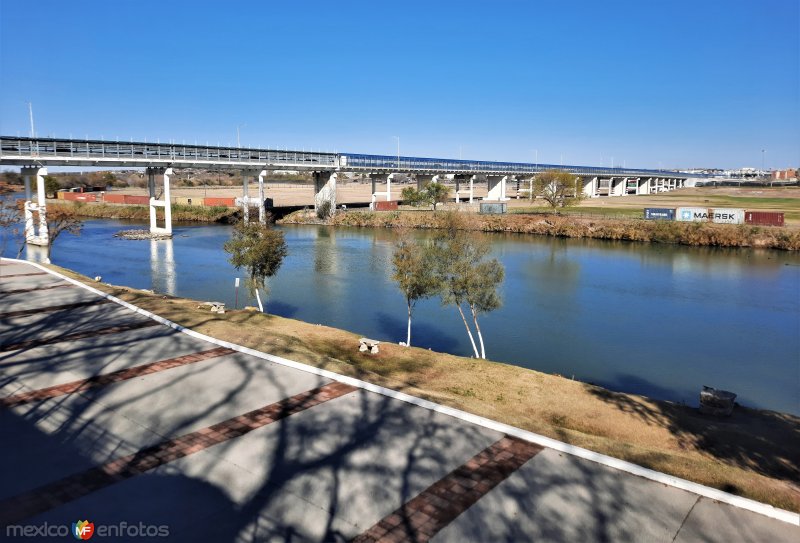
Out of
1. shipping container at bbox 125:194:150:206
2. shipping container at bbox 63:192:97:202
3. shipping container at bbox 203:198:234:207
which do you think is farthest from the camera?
shipping container at bbox 63:192:97:202

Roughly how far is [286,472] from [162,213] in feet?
255

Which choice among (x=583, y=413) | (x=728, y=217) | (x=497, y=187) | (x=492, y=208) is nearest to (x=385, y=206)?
(x=492, y=208)

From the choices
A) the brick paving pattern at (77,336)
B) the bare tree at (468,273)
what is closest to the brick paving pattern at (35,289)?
the brick paving pattern at (77,336)

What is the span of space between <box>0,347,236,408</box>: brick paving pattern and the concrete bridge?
25.7 m

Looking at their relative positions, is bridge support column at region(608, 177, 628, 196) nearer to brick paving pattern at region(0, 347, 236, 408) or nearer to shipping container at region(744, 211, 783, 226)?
shipping container at region(744, 211, 783, 226)

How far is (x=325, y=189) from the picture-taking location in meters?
72.0

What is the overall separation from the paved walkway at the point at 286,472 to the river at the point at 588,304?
1019 centimetres

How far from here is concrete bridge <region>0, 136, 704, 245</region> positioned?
41250 millimetres

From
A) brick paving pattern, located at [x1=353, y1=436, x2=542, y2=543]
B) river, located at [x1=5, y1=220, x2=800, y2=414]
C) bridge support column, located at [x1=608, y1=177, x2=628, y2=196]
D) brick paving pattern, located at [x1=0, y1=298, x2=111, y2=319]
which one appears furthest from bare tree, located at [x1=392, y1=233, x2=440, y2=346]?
bridge support column, located at [x1=608, y1=177, x2=628, y2=196]

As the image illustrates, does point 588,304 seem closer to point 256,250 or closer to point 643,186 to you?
point 256,250

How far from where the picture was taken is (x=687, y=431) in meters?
12.4

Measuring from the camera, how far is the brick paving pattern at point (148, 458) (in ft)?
21.9

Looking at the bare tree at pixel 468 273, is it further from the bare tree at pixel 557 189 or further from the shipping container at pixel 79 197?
the shipping container at pixel 79 197

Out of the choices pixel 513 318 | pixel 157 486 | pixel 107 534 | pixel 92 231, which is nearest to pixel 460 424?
pixel 157 486
